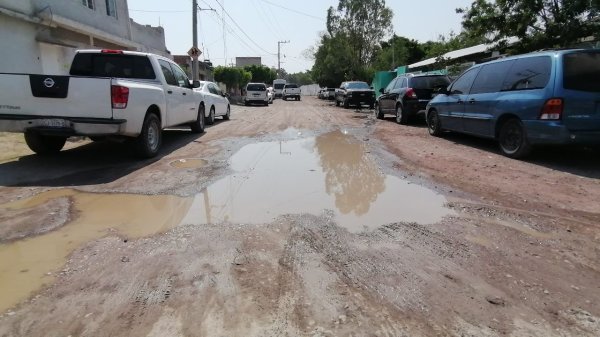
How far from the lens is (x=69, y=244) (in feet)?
12.1

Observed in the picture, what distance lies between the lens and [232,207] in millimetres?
4754

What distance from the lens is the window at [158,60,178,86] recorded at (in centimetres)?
838

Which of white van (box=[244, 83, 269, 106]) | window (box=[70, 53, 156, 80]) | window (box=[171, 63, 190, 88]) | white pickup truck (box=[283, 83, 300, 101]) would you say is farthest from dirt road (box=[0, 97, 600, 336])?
white pickup truck (box=[283, 83, 300, 101])

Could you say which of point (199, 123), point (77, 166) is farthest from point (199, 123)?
point (77, 166)

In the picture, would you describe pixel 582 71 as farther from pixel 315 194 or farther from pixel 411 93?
pixel 411 93

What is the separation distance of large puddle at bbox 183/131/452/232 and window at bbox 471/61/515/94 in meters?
2.94

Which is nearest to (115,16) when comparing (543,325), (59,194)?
(59,194)

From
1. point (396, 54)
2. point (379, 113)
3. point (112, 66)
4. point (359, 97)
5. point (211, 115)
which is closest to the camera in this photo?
point (112, 66)

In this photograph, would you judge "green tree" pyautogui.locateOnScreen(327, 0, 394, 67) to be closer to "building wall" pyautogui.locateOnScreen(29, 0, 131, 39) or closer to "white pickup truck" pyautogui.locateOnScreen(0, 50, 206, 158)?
"building wall" pyautogui.locateOnScreen(29, 0, 131, 39)

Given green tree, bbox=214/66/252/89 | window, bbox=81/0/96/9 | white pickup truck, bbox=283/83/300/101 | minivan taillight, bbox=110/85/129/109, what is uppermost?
window, bbox=81/0/96/9

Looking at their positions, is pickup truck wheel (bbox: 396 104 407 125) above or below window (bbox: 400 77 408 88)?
below

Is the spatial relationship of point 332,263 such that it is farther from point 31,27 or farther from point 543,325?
point 31,27

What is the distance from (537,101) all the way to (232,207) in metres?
5.27

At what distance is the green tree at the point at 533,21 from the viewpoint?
1066 centimetres
